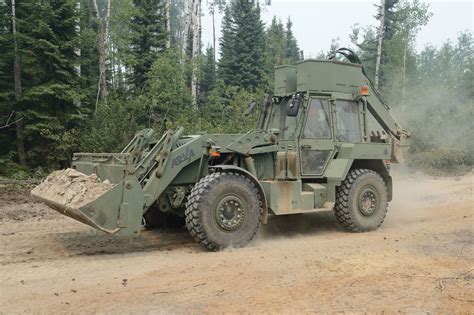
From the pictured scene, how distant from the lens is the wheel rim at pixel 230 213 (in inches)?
289

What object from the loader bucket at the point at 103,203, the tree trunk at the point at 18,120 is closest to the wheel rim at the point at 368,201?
the loader bucket at the point at 103,203

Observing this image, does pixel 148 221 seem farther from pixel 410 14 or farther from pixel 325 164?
pixel 410 14

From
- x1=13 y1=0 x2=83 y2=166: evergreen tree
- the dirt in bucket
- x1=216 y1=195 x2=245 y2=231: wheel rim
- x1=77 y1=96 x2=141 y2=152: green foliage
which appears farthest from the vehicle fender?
x1=13 y1=0 x2=83 y2=166: evergreen tree

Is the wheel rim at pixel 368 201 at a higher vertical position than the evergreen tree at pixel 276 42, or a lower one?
lower

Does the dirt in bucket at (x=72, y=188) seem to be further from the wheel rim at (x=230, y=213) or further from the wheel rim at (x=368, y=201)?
the wheel rim at (x=368, y=201)

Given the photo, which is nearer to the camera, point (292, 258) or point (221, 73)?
point (292, 258)

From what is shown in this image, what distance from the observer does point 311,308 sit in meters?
4.91

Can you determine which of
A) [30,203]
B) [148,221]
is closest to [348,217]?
[148,221]

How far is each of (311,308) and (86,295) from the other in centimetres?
239

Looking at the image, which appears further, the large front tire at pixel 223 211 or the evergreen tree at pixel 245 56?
the evergreen tree at pixel 245 56

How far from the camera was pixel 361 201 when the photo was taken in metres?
9.05

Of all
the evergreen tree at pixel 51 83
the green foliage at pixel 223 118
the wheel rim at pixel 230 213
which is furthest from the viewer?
the green foliage at pixel 223 118

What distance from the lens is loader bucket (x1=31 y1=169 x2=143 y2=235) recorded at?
21.2ft

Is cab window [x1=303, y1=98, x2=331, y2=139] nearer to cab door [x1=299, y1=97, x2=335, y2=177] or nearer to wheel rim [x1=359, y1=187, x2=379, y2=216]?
cab door [x1=299, y1=97, x2=335, y2=177]
